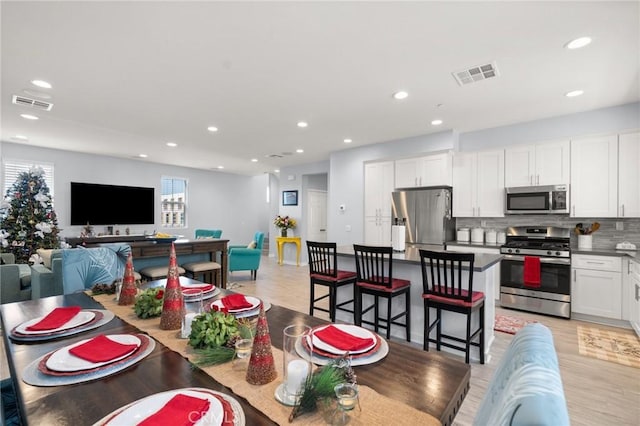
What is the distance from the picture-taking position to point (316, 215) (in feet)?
28.2

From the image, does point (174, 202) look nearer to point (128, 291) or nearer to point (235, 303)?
point (128, 291)

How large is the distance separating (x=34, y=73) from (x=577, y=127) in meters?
6.47

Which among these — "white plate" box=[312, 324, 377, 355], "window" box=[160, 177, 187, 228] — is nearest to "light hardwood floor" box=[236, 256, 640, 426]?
"white plate" box=[312, 324, 377, 355]

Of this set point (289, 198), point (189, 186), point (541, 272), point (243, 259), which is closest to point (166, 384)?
point (541, 272)

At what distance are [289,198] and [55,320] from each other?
23.7ft

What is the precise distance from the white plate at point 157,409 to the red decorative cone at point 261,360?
130 mm

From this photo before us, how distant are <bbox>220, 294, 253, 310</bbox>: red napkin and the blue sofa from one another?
1.10m

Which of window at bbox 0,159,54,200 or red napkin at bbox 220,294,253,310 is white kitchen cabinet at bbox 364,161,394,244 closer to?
red napkin at bbox 220,294,253,310

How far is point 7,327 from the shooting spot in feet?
4.45

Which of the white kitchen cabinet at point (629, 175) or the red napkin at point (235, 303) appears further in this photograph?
the white kitchen cabinet at point (629, 175)

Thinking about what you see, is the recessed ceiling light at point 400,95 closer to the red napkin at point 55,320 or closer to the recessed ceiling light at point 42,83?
the red napkin at point 55,320

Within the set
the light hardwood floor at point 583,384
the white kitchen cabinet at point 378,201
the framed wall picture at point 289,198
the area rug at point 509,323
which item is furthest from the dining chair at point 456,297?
the framed wall picture at point 289,198

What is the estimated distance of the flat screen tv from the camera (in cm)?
680

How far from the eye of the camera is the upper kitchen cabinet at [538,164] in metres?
4.08
